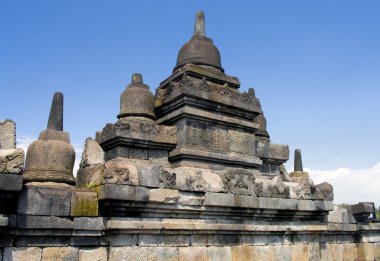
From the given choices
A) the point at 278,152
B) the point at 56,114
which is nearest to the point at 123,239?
the point at 56,114

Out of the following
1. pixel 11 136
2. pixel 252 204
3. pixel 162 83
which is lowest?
pixel 252 204

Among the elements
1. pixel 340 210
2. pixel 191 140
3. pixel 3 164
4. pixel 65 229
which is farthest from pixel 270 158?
pixel 3 164

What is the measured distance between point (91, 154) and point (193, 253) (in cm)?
262

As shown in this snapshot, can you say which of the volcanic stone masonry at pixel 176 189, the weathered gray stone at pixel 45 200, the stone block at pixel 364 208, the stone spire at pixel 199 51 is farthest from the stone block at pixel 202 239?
the stone block at pixel 364 208

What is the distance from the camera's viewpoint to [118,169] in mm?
6074

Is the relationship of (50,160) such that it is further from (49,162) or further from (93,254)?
(93,254)

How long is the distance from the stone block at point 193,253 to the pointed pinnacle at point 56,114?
9.70 ft

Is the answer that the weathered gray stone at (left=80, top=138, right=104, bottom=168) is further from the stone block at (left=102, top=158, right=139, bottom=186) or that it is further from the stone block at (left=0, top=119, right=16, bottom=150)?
the stone block at (left=0, top=119, right=16, bottom=150)

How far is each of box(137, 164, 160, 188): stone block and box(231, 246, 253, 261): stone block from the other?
2.15m

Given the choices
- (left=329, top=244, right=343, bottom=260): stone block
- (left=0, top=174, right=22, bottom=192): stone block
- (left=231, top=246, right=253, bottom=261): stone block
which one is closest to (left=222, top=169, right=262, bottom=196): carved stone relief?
(left=231, top=246, right=253, bottom=261): stone block

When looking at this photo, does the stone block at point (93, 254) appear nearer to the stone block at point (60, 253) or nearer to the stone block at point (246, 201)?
the stone block at point (60, 253)

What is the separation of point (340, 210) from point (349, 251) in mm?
1119

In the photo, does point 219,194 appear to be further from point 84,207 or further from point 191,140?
point 84,207

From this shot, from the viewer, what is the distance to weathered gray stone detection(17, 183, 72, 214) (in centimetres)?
528
